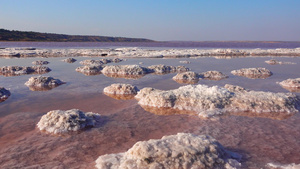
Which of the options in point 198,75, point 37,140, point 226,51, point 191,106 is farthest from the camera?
point 226,51

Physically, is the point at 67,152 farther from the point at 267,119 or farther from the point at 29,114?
the point at 267,119

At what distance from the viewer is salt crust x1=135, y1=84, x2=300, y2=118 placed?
605 cm

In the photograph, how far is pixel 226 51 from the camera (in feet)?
88.8

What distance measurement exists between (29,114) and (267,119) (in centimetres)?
569

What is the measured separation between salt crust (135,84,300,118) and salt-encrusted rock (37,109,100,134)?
2006 millimetres

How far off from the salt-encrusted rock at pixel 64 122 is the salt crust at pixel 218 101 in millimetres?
2006

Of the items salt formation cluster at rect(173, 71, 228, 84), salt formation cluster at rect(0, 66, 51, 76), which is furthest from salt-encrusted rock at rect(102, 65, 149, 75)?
salt formation cluster at rect(0, 66, 51, 76)

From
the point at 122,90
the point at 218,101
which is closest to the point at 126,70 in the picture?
the point at 122,90

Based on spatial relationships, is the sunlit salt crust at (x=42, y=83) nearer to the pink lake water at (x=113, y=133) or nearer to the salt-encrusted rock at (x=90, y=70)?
the pink lake water at (x=113, y=133)

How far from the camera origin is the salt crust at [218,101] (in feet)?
19.9

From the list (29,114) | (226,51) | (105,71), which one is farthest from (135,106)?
(226,51)

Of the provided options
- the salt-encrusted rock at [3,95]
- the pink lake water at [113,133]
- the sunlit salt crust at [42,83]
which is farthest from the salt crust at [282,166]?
the sunlit salt crust at [42,83]

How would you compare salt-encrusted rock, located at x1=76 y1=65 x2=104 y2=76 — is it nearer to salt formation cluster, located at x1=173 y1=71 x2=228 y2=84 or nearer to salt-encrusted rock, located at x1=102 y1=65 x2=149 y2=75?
salt-encrusted rock, located at x1=102 y1=65 x2=149 y2=75

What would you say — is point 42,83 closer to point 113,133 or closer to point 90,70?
point 90,70
